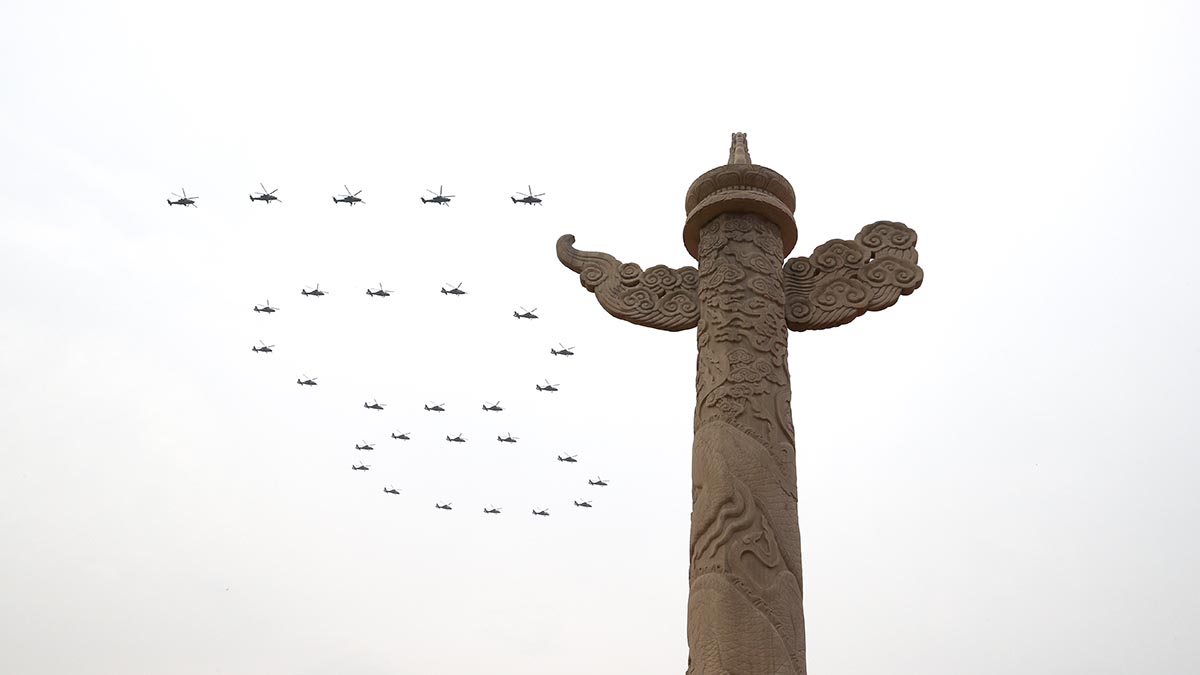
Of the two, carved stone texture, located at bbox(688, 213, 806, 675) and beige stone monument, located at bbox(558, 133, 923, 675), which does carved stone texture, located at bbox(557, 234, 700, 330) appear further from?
carved stone texture, located at bbox(688, 213, 806, 675)

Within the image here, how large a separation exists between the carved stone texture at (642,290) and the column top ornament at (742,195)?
41 cm

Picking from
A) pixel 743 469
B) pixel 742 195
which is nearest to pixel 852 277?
pixel 742 195

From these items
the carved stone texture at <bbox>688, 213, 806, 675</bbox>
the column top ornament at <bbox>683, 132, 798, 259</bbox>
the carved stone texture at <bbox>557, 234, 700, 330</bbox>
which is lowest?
the carved stone texture at <bbox>688, 213, 806, 675</bbox>

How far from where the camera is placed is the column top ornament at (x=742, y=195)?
604 centimetres

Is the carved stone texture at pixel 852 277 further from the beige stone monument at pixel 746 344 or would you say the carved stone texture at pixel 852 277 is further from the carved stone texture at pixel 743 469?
the carved stone texture at pixel 743 469

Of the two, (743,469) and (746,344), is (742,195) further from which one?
(743,469)

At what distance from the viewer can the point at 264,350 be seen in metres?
26.6

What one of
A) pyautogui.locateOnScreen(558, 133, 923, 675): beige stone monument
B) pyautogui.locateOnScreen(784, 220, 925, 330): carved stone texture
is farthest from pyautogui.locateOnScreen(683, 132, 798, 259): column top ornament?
pyautogui.locateOnScreen(784, 220, 925, 330): carved stone texture

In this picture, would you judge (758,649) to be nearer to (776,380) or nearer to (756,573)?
(756,573)

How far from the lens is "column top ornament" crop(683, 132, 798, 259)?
604 cm

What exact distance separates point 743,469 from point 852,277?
156cm

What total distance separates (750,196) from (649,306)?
0.95 m

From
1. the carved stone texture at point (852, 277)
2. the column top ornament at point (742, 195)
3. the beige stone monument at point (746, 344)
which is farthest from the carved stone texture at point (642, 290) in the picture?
the carved stone texture at point (852, 277)

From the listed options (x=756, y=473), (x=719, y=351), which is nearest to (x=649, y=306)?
(x=719, y=351)
